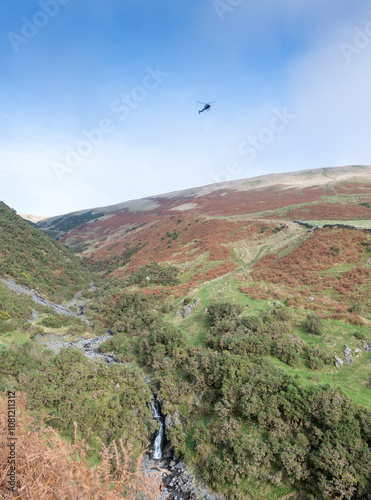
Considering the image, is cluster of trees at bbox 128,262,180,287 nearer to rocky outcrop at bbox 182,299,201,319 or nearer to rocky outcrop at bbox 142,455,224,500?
rocky outcrop at bbox 182,299,201,319

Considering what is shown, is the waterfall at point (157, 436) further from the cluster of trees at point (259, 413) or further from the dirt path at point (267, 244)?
the dirt path at point (267, 244)

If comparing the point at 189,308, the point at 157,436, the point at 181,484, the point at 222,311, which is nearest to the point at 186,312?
the point at 189,308

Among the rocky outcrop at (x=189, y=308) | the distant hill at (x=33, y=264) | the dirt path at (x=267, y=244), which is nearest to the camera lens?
the rocky outcrop at (x=189, y=308)

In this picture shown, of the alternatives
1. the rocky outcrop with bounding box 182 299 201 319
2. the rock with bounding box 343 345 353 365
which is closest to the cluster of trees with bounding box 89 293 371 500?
the rock with bounding box 343 345 353 365

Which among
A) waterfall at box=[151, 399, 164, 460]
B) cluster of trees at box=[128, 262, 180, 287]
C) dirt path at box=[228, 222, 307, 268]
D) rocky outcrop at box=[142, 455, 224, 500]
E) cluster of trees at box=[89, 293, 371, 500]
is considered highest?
dirt path at box=[228, 222, 307, 268]

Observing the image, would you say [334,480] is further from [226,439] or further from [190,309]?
[190,309]

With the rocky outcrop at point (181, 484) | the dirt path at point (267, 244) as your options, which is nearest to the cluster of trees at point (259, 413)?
the rocky outcrop at point (181, 484)

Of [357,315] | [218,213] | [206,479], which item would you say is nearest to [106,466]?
[206,479]
